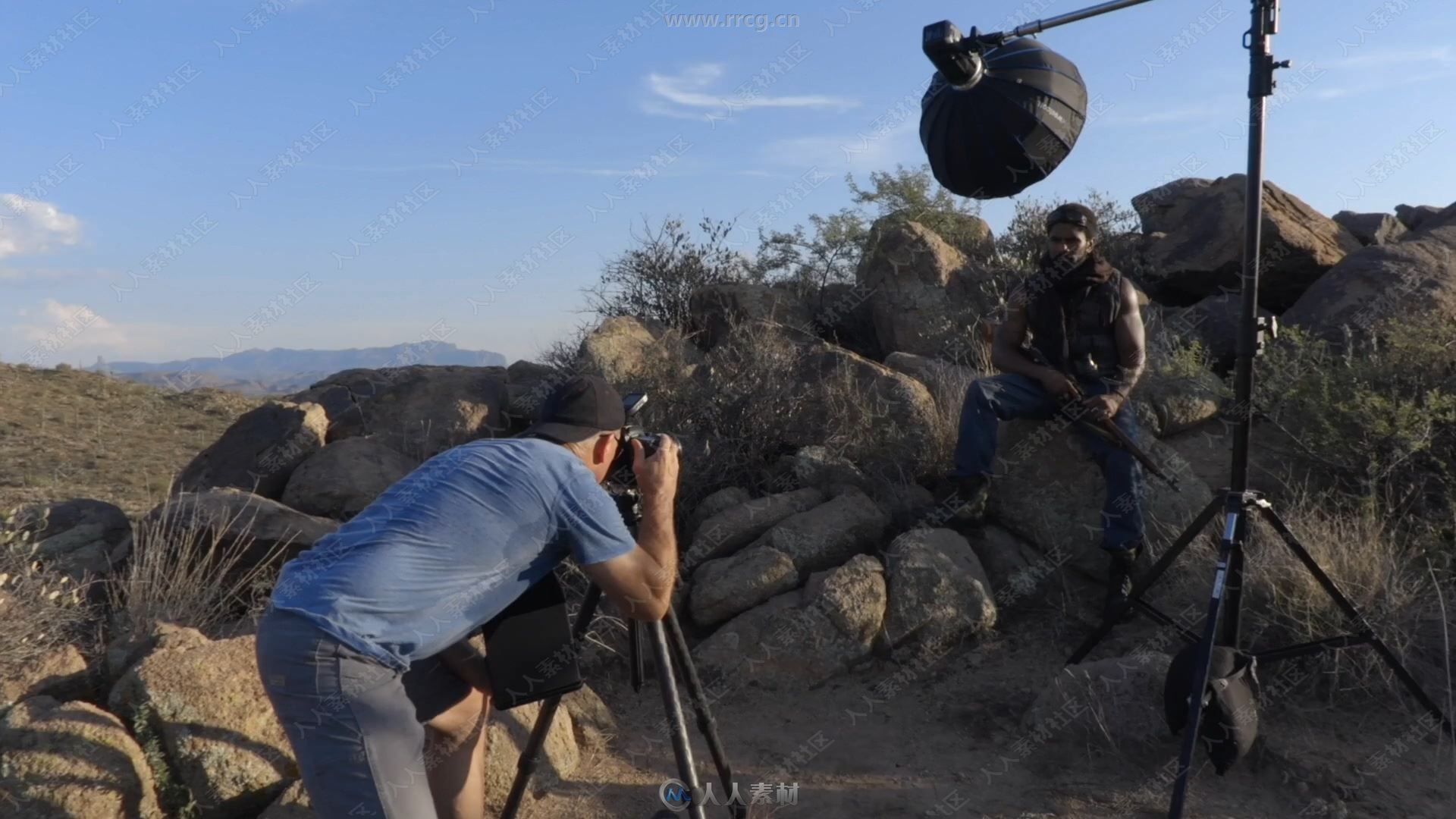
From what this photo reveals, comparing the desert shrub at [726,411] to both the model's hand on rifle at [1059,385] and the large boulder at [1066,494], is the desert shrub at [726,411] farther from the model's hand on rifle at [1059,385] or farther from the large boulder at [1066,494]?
the model's hand on rifle at [1059,385]

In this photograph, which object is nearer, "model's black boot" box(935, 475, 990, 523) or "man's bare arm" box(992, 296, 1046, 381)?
"model's black boot" box(935, 475, 990, 523)

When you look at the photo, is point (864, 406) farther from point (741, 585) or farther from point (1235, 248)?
point (1235, 248)

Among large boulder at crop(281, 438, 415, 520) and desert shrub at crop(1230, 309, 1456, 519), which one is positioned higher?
desert shrub at crop(1230, 309, 1456, 519)

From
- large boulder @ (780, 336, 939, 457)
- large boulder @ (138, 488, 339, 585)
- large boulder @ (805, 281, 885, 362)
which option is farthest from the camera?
large boulder @ (805, 281, 885, 362)

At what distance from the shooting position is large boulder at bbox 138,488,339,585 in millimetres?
4609

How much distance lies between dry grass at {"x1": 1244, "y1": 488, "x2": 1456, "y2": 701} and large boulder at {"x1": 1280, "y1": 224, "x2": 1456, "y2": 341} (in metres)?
2.94

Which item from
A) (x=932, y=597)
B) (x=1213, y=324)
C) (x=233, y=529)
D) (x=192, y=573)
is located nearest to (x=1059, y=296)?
(x=932, y=597)

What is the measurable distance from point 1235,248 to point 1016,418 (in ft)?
15.3

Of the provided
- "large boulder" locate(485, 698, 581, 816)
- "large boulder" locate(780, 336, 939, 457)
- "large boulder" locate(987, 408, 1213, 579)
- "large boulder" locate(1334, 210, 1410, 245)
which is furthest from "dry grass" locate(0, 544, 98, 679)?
"large boulder" locate(1334, 210, 1410, 245)

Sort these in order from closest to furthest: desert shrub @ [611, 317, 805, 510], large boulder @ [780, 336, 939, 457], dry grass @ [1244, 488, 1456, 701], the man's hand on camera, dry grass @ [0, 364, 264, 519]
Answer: the man's hand on camera → dry grass @ [1244, 488, 1456, 701] → desert shrub @ [611, 317, 805, 510] → large boulder @ [780, 336, 939, 457] → dry grass @ [0, 364, 264, 519]

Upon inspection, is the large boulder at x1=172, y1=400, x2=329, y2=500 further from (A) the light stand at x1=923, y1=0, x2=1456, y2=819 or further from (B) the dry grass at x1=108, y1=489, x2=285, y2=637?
(A) the light stand at x1=923, y1=0, x2=1456, y2=819

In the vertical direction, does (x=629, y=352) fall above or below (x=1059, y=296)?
Answer: below

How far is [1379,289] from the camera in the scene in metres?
7.20

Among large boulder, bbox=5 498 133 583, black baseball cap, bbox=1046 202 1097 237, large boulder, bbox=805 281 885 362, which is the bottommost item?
large boulder, bbox=5 498 133 583
